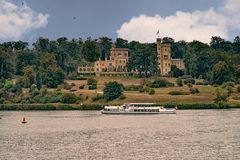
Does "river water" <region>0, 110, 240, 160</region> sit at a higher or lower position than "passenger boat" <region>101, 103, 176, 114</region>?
lower

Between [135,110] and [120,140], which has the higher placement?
[135,110]

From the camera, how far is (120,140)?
353 feet

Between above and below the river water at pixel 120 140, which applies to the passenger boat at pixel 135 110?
above

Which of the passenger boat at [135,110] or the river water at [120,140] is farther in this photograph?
the passenger boat at [135,110]

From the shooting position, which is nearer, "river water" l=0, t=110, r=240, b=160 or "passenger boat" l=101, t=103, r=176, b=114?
"river water" l=0, t=110, r=240, b=160

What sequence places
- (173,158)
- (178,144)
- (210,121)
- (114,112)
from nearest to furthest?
(173,158) < (178,144) < (210,121) < (114,112)

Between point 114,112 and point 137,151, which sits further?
point 114,112

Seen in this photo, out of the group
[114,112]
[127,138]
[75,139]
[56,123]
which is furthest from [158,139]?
[114,112]

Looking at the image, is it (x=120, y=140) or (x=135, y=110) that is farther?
(x=135, y=110)

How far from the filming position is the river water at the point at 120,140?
292 ft

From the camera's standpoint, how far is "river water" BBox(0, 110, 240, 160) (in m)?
88.9

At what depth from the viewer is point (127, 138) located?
364 feet

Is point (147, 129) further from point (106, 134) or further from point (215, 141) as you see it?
point (215, 141)

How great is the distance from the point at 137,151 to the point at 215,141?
16473 mm
